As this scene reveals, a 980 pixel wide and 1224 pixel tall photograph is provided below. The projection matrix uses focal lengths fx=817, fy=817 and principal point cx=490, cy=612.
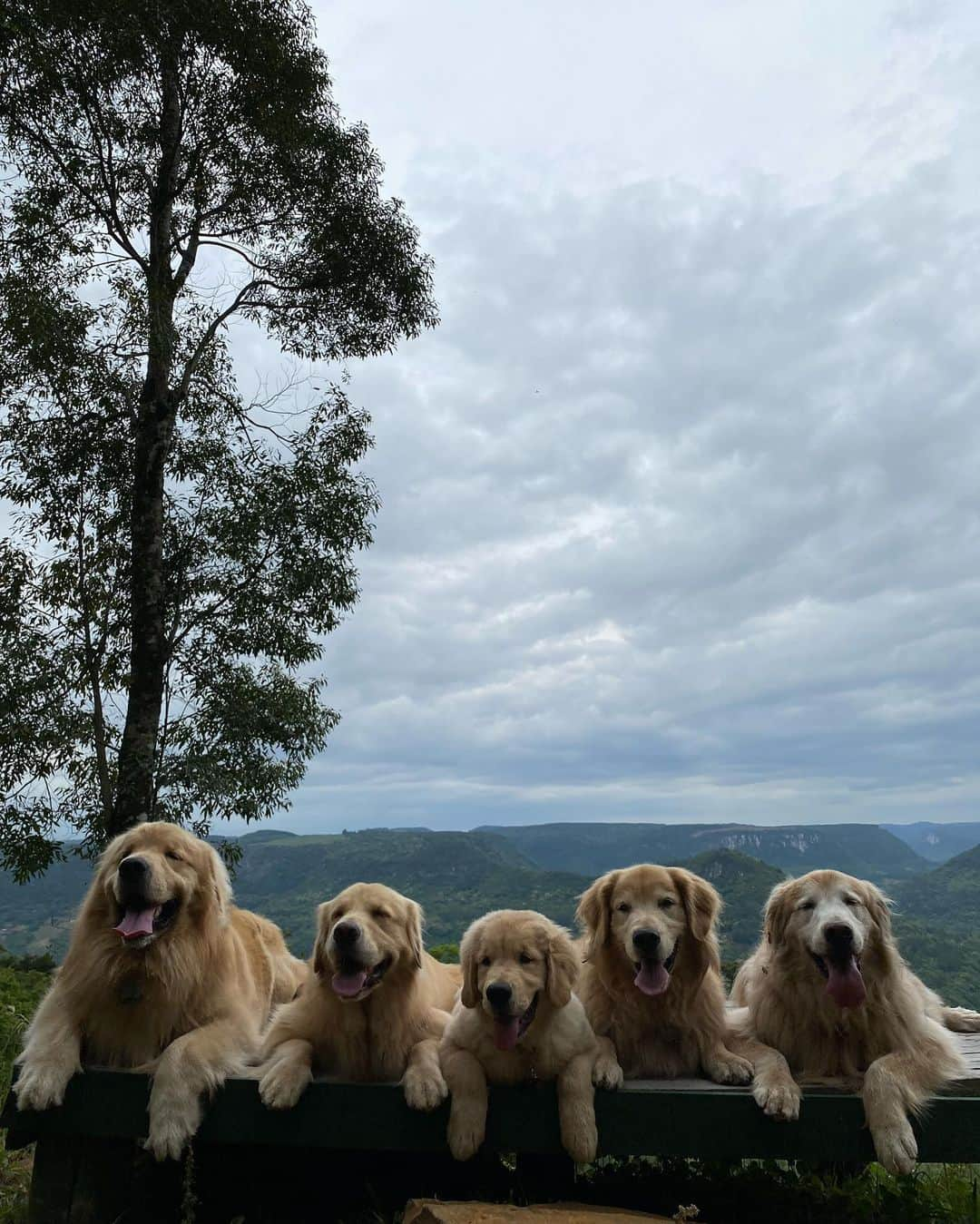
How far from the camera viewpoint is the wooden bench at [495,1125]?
3652mm

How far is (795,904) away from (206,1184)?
3.52 metres

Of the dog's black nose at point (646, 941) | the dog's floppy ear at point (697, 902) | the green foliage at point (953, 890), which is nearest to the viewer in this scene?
the dog's black nose at point (646, 941)

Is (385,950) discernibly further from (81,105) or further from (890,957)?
(81,105)

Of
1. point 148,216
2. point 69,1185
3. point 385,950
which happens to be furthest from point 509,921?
point 148,216

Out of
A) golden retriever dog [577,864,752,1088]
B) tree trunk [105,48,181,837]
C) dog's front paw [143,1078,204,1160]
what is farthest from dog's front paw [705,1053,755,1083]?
tree trunk [105,48,181,837]

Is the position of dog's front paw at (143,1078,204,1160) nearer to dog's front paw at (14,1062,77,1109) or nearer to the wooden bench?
the wooden bench

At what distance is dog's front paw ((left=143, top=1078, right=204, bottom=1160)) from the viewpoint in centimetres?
373

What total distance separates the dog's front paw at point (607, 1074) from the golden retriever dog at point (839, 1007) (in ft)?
2.04

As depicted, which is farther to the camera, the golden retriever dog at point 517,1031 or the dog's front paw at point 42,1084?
the dog's front paw at point 42,1084

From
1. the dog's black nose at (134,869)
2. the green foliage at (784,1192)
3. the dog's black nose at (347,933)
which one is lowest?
the green foliage at (784,1192)

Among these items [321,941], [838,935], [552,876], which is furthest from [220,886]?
[552,876]

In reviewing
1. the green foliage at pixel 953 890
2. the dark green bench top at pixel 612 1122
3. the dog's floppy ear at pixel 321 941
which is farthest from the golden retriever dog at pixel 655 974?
the green foliage at pixel 953 890

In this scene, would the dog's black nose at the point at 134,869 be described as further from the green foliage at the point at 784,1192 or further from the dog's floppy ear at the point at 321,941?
the green foliage at the point at 784,1192

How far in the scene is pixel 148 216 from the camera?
12.0 m
